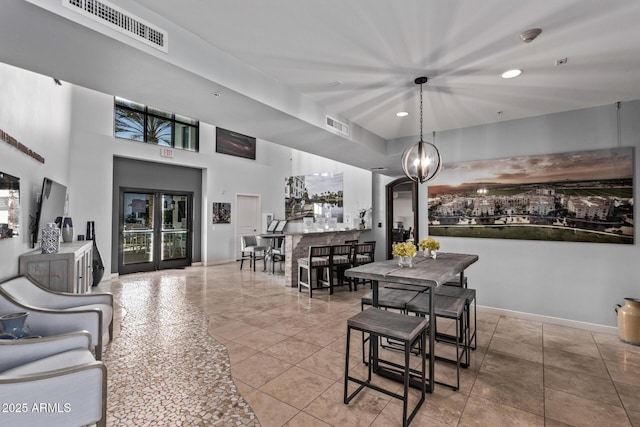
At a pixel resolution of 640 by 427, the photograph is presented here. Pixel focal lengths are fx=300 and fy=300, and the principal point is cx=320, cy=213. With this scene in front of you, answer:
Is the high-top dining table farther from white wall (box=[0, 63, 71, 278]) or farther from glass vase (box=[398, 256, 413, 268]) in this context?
white wall (box=[0, 63, 71, 278])

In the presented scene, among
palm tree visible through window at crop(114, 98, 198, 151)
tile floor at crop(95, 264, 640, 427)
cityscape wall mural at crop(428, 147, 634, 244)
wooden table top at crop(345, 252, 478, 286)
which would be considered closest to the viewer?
tile floor at crop(95, 264, 640, 427)

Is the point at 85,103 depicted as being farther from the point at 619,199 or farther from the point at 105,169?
the point at 619,199

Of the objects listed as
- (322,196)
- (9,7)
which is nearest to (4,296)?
(9,7)

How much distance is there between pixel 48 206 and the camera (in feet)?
12.1

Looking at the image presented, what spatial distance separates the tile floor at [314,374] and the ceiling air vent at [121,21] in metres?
2.56

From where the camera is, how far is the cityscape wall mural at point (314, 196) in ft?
29.6

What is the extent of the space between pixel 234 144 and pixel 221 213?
2152mm

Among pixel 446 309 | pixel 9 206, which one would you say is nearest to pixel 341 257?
pixel 446 309

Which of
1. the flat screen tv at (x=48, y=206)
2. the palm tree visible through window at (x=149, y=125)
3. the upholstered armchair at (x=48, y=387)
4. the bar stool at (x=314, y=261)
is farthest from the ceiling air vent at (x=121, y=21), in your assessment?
the palm tree visible through window at (x=149, y=125)

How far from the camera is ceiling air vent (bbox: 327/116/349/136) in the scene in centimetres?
386

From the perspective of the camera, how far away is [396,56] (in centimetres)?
261

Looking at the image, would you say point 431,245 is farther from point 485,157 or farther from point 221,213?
point 221,213

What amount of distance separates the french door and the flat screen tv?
2.72m

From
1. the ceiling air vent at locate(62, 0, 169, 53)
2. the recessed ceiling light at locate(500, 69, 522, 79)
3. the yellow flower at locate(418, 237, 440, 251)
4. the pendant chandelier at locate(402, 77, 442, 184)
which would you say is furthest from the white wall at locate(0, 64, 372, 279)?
the recessed ceiling light at locate(500, 69, 522, 79)
